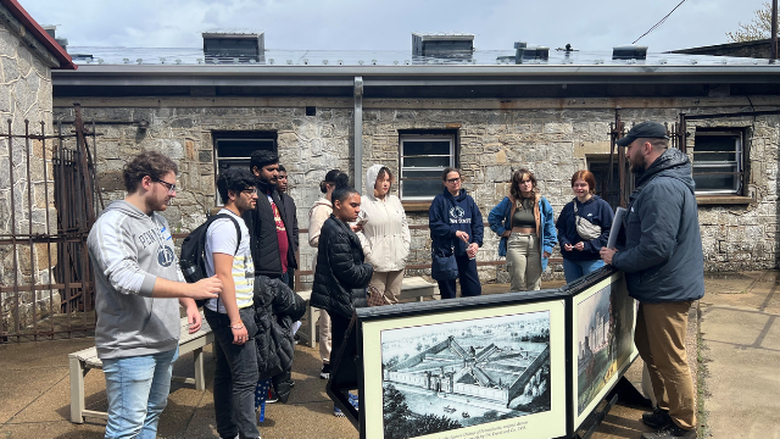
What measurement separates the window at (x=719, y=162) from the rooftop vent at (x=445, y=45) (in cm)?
425

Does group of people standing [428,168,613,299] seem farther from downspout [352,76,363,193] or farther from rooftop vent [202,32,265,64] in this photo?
rooftop vent [202,32,265,64]

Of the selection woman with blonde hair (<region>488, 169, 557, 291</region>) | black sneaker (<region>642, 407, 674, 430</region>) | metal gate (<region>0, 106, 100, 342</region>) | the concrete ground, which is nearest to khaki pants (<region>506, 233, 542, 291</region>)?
woman with blonde hair (<region>488, 169, 557, 291</region>)

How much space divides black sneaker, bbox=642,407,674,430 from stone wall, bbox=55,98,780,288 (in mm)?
5243

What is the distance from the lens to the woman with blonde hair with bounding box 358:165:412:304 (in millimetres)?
4703

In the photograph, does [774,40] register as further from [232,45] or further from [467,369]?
[467,369]

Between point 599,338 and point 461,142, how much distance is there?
5.83m

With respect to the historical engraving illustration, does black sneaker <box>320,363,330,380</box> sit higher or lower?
Answer: lower

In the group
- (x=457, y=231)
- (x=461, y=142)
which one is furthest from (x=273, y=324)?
(x=461, y=142)

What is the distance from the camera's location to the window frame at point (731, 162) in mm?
9375

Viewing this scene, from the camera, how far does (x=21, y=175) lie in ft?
20.6

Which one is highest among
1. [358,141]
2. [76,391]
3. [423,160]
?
[358,141]

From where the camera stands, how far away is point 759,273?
30.1ft

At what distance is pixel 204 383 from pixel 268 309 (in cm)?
165

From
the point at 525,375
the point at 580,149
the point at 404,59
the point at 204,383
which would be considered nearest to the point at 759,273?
the point at 580,149
